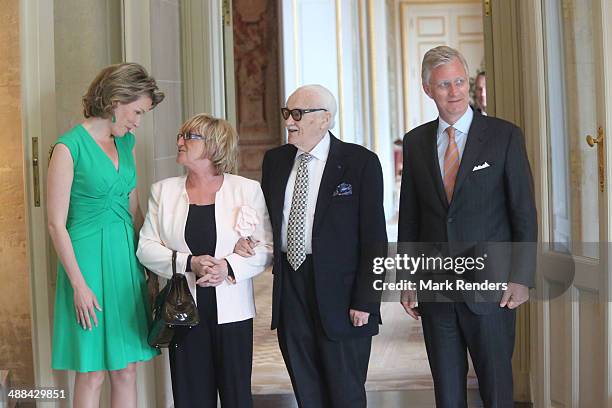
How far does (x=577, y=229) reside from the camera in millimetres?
4113

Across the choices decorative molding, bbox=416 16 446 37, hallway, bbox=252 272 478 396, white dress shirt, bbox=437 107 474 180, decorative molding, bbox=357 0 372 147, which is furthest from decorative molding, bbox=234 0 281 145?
white dress shirt, bbox=437 107 474 180

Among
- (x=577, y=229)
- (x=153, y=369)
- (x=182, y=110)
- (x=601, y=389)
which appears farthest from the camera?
(x=182, y=110)

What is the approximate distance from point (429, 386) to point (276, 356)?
1263 millimetres

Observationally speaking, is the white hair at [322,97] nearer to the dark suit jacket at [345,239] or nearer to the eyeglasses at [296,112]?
the eyeglasses at [296,112]

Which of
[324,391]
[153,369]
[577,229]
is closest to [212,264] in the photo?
[324,391]

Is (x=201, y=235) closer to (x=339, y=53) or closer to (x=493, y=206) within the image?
(x=493, y=206)

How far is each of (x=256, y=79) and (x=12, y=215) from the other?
8727mm

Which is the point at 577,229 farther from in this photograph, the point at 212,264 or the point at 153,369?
the point at 153,369

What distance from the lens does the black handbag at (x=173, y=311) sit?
3371 mm

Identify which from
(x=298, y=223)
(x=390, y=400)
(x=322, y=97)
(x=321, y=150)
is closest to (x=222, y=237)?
(x=298, y=223)

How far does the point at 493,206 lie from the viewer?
316 cm

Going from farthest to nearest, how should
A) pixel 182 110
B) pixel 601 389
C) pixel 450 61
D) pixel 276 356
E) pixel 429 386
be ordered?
pixel 276 356
pixel 429 386
pixel 182 110
pixel 601 389
pixel 450 61

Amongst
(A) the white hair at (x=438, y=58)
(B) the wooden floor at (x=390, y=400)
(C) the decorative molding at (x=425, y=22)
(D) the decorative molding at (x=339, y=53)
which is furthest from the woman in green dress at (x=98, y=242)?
(C) the decorative molding at (x=425, y=22)

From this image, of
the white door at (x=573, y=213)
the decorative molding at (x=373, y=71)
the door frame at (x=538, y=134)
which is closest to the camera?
the white door at (x=573, y=213)
